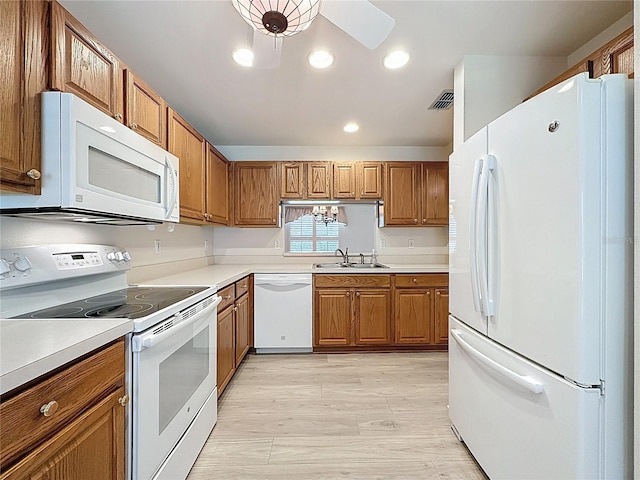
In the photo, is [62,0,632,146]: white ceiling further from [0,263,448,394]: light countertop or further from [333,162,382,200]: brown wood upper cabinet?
[0,263,448,394]: light countertop

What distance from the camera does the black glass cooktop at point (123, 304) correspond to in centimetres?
132

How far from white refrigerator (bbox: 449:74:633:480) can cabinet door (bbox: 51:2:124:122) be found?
1.74m

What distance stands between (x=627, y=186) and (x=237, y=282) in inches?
101

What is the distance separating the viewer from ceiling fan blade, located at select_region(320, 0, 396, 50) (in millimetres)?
1375

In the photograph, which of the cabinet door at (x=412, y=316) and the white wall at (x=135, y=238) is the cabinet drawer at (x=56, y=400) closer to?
the white wall at (x=135, y=238)

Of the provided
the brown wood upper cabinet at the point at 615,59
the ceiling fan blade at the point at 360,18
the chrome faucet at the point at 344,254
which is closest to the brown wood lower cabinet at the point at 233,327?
the chrome faucet at the point at 344,254

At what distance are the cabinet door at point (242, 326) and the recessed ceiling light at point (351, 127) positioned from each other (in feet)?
6.53

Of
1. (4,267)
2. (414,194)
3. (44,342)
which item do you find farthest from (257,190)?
(44,342)

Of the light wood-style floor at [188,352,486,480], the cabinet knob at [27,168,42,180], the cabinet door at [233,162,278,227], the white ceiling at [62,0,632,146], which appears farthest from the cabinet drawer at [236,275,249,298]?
the cabinet knob at [27,168,42,180]

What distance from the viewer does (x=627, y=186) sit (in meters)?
1.03

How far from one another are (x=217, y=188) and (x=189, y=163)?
0.75 meters

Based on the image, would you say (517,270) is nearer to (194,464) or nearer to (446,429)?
(446,429)

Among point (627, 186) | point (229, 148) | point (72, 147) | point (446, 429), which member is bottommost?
point (446, 429)

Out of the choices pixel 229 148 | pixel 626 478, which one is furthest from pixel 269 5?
pixel 229 148
